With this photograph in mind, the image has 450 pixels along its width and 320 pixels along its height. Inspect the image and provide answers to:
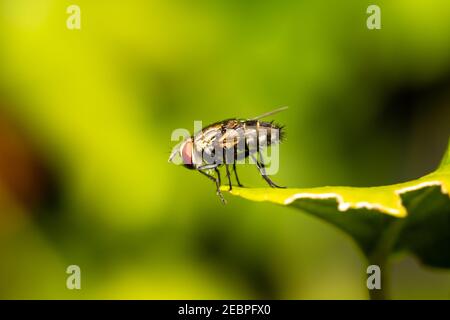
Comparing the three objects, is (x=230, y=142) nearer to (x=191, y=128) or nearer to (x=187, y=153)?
(x=187, y=153)

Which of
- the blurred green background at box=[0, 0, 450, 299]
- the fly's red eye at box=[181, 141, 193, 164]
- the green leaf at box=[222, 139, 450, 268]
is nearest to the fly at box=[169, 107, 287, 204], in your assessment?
the fly's red eye at box=[181, 141, 193, 164]

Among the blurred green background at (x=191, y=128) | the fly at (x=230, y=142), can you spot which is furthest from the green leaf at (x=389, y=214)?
A: the blurred green background at (x=191, y=128)

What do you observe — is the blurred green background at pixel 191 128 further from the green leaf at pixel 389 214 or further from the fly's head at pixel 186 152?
the green leaf at pixel 389 214

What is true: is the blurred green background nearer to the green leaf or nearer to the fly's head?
the fly's head

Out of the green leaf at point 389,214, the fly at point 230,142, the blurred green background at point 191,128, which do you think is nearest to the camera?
the green leaf at point 389,214

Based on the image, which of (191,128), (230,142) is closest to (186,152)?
(230,142)

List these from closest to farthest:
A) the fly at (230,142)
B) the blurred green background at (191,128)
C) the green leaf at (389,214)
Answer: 1. the green leaf at (389,214)
2. the fly at (230,142)
3. the blurred green background at (191,128)

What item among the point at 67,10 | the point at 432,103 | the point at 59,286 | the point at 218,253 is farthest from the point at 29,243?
the point at 432,103
